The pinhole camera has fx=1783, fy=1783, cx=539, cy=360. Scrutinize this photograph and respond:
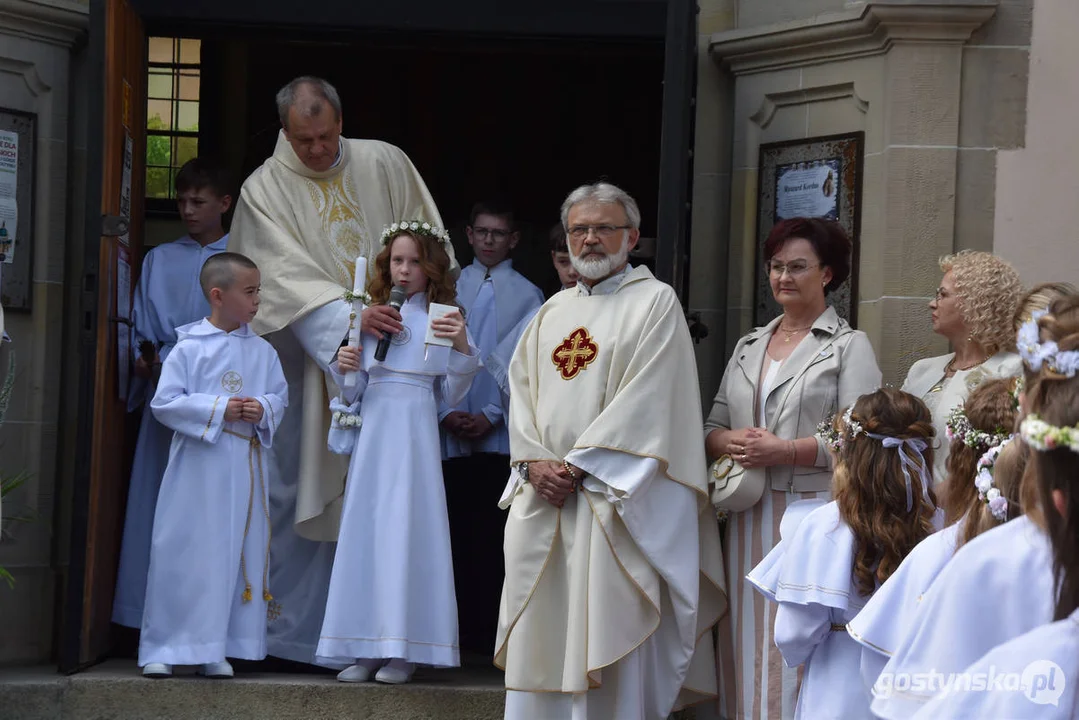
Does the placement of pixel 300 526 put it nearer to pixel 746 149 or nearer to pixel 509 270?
pixel 509 270

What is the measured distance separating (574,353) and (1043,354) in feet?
12.0

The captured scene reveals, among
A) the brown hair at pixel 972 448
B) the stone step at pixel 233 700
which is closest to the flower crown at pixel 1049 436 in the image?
the brown hair at pixel 972 448

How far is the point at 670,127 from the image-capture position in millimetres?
6914

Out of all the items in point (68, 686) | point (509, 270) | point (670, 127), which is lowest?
point (68, 686)

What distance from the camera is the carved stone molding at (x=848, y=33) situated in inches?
299

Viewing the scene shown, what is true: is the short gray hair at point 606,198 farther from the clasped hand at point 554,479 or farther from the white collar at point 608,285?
the clasped hand at point 554,479

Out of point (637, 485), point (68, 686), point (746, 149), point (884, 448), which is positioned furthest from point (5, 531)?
point (884, 448)

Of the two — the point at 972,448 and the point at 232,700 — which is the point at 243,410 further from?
the point at 972,448

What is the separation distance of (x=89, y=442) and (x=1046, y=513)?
496 cm

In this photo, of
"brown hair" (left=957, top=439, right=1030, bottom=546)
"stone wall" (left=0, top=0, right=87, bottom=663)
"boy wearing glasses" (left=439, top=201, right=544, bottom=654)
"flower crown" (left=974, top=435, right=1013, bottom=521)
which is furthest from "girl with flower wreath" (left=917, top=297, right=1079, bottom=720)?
"stone wall" (left=0, top=0, right=87, bottom=663)

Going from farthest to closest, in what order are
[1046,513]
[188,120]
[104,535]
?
[188,120]
[104,535]
[1046,513]

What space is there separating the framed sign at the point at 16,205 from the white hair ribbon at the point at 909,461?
4368 millimetres

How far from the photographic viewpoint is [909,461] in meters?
4.92

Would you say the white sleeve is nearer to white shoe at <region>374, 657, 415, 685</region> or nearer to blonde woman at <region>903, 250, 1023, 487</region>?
white shoe at <region>374, 657, 415, 685</region>
